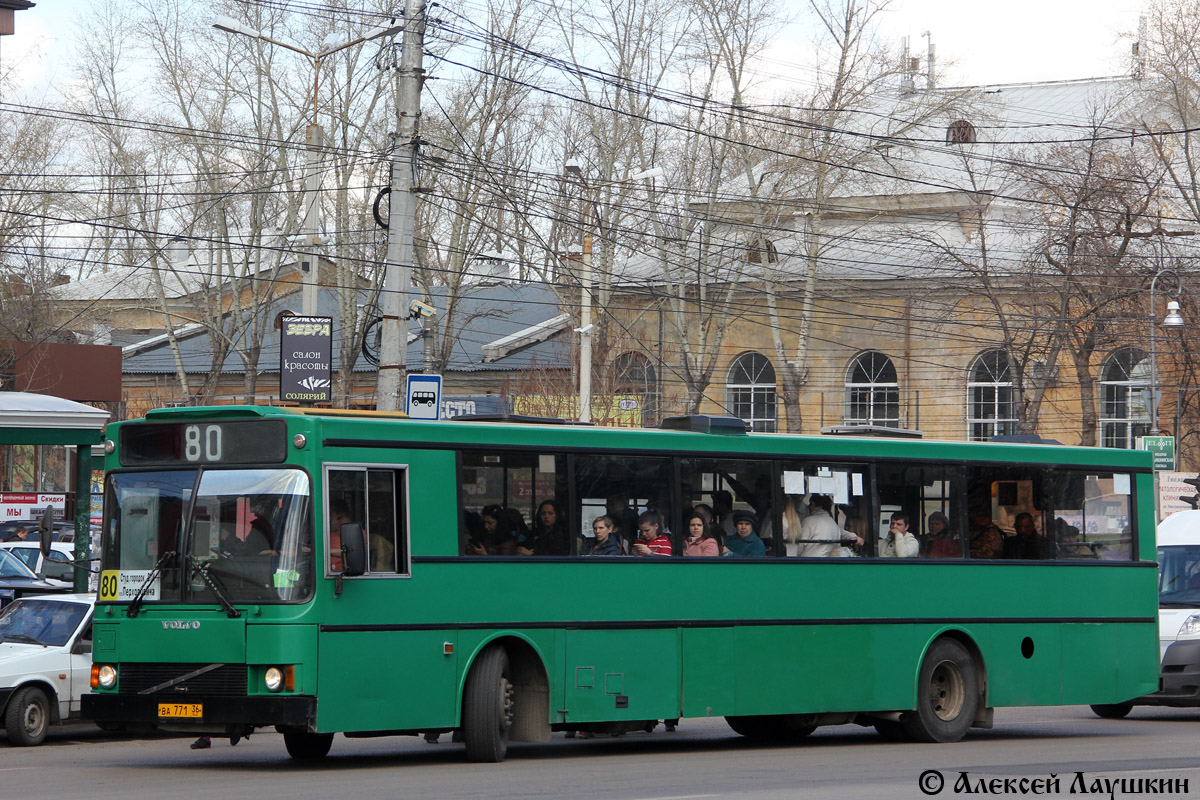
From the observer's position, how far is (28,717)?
15391mm

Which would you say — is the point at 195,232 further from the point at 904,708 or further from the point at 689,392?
the point at 904,708

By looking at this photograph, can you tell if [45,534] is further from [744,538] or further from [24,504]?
[24,504]

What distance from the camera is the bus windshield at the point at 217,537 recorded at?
11.7 meters

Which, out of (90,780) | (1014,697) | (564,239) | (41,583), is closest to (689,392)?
(564,239)

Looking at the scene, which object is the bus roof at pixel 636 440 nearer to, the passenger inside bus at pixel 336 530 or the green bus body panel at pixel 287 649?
the passenger inside bus at pixel 336 530

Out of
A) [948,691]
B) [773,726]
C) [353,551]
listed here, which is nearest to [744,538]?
[773,726]

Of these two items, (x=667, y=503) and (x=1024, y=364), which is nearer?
(x=667, y=503)

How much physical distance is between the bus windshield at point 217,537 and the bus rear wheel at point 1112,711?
1101cm

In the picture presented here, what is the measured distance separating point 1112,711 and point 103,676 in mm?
11966

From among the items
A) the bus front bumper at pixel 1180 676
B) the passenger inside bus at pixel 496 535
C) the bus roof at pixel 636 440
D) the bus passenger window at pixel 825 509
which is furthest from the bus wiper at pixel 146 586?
the bus front bumper at pixel 1180 676

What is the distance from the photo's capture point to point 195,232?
Answer: 1969 inches

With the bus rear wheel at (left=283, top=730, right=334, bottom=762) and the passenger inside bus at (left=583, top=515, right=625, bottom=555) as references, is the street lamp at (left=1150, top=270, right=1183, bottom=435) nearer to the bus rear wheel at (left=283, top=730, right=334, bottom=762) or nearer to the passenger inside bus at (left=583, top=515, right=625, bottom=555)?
the passenger inside bus at (left=583, top=515, right=625, bottom=555)

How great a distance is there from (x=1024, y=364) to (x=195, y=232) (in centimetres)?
2505

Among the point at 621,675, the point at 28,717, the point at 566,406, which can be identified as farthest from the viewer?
the point at 566,406
